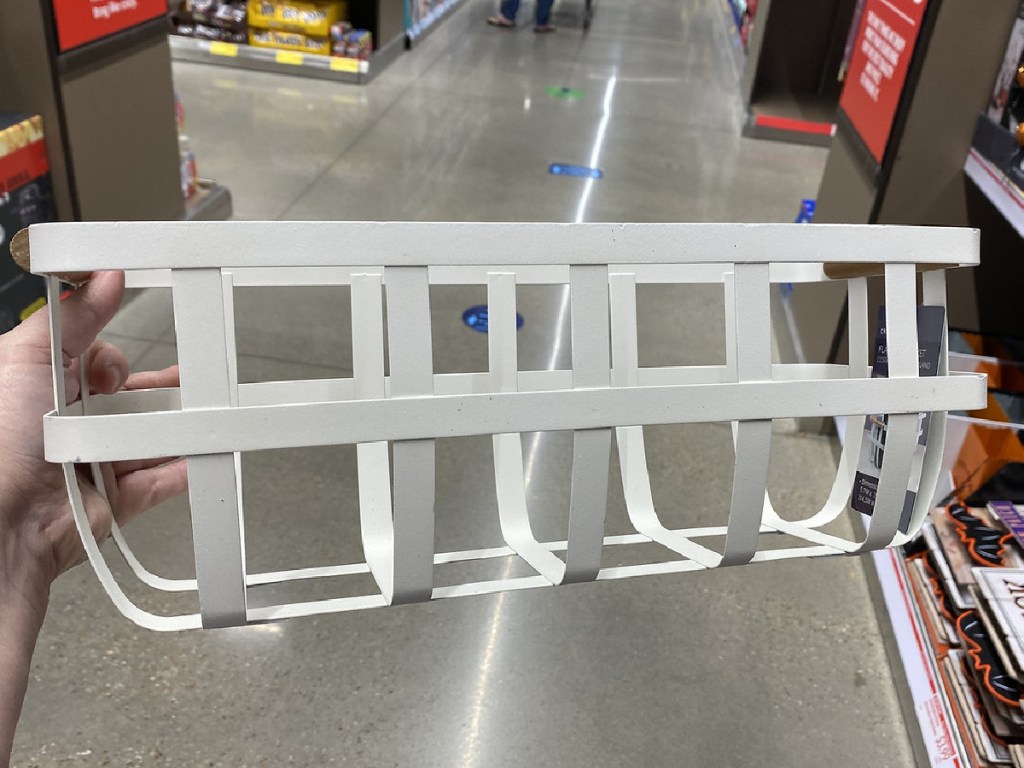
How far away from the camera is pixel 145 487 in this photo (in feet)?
3.62

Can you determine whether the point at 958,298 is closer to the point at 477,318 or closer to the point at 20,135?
the point at 477,318

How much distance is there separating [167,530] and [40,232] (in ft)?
4.79

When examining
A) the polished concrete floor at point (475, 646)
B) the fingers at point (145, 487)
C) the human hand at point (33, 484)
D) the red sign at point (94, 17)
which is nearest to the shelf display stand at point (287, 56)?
the red sign at point (94, 17)

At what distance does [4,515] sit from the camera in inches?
34.2

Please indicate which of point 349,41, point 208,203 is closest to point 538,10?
point 349,41

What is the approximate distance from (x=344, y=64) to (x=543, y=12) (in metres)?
2.96

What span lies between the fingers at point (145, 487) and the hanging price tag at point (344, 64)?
480 centimetres

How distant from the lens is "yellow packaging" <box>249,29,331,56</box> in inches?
216

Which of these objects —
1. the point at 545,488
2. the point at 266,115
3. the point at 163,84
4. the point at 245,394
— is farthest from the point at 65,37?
the point at 266,115

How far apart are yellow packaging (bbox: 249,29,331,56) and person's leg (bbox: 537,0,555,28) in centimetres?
279

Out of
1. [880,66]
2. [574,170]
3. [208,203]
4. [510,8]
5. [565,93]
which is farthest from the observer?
[510,8]

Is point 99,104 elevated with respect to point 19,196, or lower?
elevated

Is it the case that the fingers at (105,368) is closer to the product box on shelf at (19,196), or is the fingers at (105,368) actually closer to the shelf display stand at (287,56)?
the product box on shelf at (19,196)

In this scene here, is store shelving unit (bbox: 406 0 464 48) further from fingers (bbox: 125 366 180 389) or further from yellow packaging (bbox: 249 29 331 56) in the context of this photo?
fingers (bbox: 125 366 180 389)
